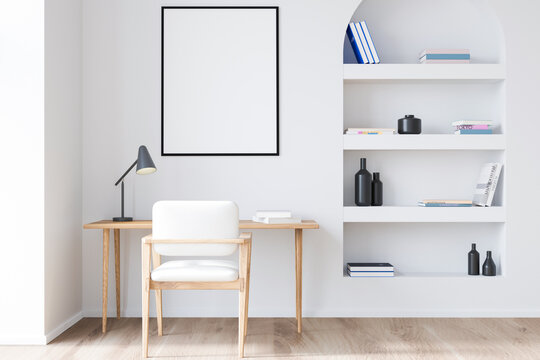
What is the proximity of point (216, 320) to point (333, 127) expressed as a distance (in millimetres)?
1605

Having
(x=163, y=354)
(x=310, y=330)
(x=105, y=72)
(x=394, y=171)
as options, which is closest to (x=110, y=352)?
(x=163, y=354)

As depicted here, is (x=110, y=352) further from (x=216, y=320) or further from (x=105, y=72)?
(x=105, y=72)

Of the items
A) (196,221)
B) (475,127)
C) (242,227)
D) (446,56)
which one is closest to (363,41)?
(446,56)

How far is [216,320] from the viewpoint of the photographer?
366 centimetres

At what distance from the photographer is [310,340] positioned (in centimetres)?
317

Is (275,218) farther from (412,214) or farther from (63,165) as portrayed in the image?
(63,165)

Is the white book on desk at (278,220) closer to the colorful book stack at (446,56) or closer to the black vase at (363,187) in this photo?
the black vase at (363,187)

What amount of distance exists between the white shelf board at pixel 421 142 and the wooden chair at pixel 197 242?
4.37 feet

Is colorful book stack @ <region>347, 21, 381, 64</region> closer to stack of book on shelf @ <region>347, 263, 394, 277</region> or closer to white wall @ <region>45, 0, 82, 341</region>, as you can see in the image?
stack of book on shelf @ <region>347, 263, 394, 277</region>

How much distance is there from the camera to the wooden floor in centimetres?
290

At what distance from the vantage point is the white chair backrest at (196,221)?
2766 mm
